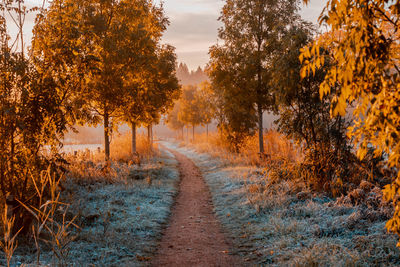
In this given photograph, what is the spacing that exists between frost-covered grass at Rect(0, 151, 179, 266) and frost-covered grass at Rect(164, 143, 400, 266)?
6.20ft

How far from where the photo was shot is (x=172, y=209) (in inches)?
351

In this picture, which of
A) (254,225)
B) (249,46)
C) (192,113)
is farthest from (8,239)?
(192,113)

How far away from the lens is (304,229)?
6.13 metres

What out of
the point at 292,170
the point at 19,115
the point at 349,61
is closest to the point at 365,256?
the point at 349,61

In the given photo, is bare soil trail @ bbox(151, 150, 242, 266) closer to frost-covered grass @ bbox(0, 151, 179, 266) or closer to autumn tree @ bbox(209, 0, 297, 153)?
frost-covered grass @ bbox(0, 151, 179, 266)

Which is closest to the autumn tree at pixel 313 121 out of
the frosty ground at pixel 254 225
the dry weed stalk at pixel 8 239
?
the frosty ground at pixel 254 225

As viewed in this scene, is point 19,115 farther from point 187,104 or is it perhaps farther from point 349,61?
point 187,104

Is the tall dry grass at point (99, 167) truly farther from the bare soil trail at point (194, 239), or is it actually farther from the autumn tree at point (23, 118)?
the autumn tree at point (23, 118)

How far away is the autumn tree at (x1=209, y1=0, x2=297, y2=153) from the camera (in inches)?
570

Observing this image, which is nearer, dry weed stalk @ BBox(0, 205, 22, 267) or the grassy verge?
dry weed stalk @ BBox(0, 205, 22, 267)

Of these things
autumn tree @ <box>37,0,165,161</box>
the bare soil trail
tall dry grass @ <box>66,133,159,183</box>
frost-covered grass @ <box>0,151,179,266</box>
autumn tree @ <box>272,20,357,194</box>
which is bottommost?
the bare soil trail

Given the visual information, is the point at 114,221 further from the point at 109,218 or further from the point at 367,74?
the point at 367,74

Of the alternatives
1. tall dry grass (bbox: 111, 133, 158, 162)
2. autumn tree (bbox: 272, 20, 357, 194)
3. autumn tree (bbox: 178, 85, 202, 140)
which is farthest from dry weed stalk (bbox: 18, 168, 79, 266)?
autumn tree (bbox: 178, 85, 202, 140)

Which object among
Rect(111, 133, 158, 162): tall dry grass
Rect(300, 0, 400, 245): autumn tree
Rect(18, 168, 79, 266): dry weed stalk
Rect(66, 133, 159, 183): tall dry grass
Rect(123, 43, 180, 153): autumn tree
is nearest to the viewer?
Rect(300, 0, 400, 245): autumn tree
